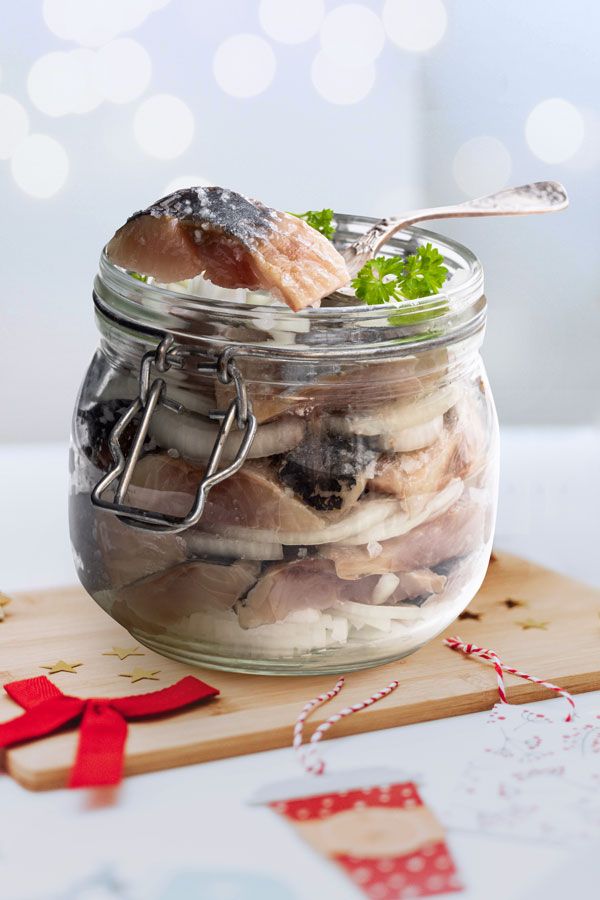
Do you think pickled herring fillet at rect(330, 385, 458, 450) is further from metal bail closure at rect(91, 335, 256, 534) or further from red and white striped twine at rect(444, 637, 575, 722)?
red and white striped twine at rect(444, 637, 575, 722)

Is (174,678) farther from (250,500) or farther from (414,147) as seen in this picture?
(414,147)

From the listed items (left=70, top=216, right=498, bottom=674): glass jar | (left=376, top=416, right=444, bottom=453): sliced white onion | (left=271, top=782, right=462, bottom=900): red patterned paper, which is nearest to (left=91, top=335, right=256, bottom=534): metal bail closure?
(left=70, top=216, right=498, bottom=674): glass jar

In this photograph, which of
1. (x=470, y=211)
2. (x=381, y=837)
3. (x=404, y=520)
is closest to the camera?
(x=381, y=837)

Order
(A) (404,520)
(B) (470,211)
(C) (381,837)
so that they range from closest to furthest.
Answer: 1. (C) (381,837)
2. (A) (404,520)
3. (B) (470,211)

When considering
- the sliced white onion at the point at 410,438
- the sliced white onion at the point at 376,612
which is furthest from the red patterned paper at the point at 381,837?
the sliced white onion at the point at 410,438

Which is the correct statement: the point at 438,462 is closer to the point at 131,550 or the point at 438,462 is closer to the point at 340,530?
the point at 340,530

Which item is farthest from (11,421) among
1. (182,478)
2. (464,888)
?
(464,888)

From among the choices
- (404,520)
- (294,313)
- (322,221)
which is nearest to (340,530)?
(404,520)

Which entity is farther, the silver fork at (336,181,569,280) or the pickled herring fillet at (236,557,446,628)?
the silver fork at (336,181,569,280)
